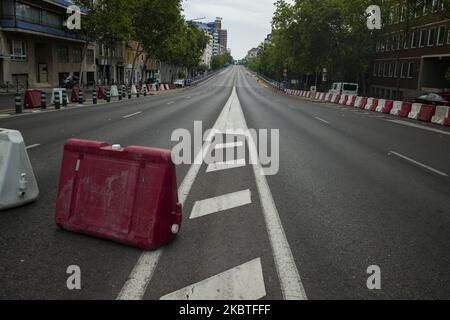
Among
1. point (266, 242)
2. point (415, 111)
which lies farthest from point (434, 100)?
point (266, 242)

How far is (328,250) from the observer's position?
464cm

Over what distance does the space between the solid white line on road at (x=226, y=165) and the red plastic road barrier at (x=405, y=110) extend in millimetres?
18551

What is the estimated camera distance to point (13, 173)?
5.70 m

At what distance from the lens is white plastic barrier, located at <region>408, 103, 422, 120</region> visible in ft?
77.0

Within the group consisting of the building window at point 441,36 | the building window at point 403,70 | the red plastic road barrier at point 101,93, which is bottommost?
the red plastic road barrier at point 101,93

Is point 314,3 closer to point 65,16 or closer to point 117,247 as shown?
point 65,16

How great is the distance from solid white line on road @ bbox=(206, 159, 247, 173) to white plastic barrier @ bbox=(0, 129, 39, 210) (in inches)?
133

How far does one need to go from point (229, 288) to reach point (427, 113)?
21.8 meters

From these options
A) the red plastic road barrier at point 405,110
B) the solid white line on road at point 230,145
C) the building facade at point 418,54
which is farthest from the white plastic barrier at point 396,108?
the solid white line on road at point 230,145

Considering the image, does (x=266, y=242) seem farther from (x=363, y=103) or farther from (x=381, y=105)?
(x=363, y=103)

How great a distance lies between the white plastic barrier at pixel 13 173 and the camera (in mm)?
5602

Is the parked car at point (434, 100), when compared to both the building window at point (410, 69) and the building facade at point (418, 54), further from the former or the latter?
the building window at point (410, 69)
